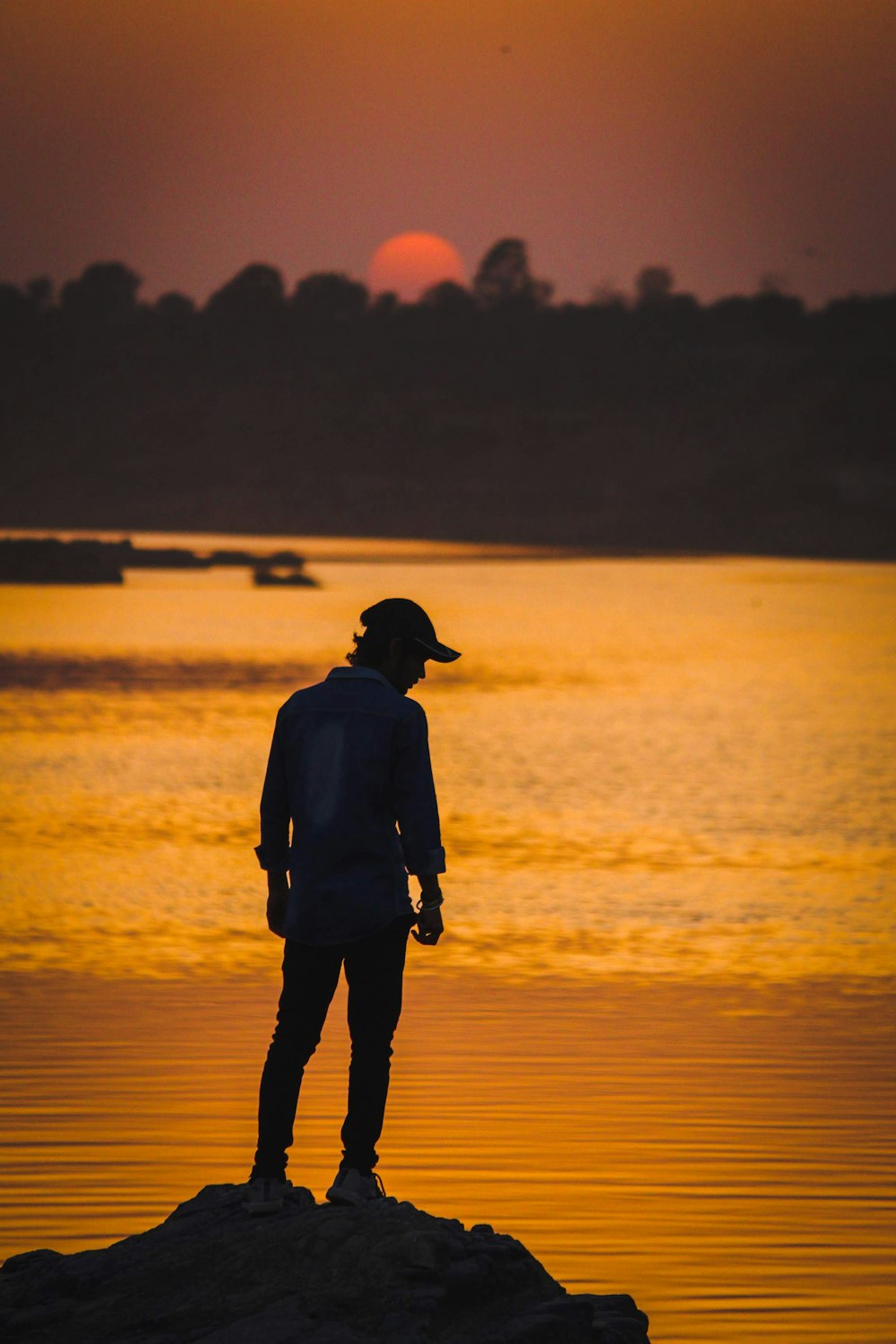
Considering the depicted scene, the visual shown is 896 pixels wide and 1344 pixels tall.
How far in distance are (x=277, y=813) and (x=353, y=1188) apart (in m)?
1.01

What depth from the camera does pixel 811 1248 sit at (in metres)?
6.98

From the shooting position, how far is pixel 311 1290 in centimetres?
538

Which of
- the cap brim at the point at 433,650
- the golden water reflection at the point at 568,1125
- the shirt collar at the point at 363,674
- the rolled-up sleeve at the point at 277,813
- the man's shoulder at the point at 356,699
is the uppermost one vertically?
the cap brim at the point at 433,650

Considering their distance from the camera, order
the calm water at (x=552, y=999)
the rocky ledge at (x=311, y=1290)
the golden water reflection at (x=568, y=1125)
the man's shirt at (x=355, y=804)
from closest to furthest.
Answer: the rocky ledge at (x=311, y=1290) < the man's shirt at (x=355, y=804) < the golden water reflection at (x=568, y=1125) < the calm water at (x=552, y=999)

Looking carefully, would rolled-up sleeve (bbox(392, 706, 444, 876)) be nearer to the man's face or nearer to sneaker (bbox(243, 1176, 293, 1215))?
the man's face

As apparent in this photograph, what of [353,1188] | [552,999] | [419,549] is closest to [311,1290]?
[353,1188]

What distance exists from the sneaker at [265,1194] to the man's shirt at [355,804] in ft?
2.07

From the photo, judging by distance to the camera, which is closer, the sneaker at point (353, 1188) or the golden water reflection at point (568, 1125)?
the sneaker at point (353, 1188)

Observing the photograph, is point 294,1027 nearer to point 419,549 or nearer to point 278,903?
point 278,903

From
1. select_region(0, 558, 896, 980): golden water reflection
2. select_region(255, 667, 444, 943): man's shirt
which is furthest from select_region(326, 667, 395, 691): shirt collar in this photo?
Answer: select_region(0, 558, 896, 980): golden water reflection

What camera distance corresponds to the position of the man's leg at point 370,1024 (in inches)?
241

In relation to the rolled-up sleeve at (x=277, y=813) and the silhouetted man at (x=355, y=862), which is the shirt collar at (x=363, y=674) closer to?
the silhouetted man at (x=355, y=862)

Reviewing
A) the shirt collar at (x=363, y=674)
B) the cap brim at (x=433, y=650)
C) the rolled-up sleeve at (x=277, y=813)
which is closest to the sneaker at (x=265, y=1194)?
the rolled-up sleeve at (x=277, y=813)

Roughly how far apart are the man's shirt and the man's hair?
0.10m
